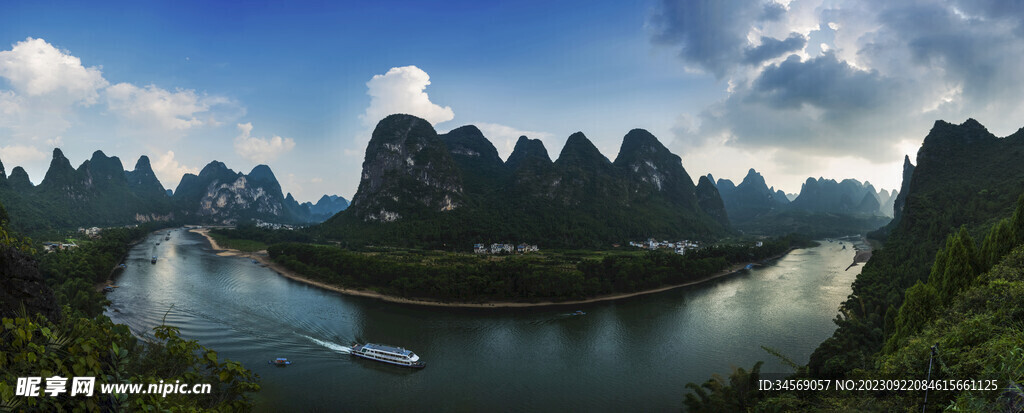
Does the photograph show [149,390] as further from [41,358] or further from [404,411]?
[404,411]

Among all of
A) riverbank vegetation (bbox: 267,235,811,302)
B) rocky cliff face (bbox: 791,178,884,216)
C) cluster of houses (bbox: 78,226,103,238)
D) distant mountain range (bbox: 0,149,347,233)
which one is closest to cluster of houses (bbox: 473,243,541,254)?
riverbank vegetation (bbox: 267,235,811,302)

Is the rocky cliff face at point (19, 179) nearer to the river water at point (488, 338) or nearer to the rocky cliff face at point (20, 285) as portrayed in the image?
the river water at point (488, 338)

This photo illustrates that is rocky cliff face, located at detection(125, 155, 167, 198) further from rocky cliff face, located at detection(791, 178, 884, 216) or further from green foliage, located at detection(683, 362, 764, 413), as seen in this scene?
rocky cliff face, located at detection(791, 178, 884, 216)

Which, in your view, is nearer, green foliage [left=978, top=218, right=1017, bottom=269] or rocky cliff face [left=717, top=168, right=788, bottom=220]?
green foliage [left=978, top=218, right=1017, bottom=269]

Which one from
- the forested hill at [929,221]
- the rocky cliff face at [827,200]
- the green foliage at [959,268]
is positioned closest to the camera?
the green foliage at [959,268]

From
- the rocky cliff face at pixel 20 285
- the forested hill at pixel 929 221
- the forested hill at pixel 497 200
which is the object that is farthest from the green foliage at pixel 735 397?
the forested hill at pixel 497 200
